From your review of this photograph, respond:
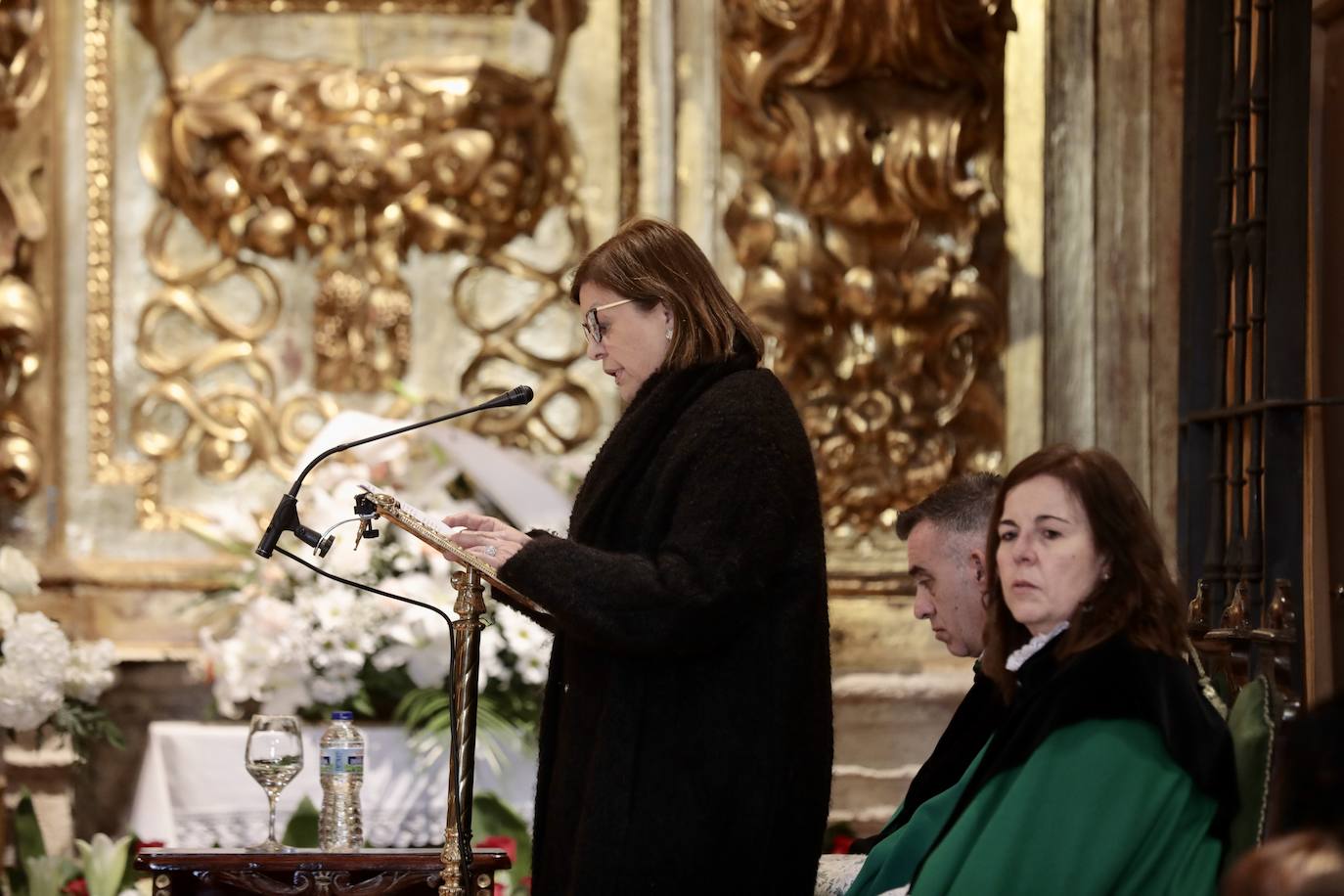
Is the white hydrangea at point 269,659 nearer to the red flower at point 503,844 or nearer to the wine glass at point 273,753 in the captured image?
the red flower at point 503,844

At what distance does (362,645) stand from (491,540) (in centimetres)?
157

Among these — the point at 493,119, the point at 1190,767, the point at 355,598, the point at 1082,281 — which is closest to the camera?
the point at 1190,767

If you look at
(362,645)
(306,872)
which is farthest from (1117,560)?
(362,645)

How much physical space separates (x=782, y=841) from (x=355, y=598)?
1.81 metres

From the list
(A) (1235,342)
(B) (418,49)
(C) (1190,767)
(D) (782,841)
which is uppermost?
(B) (418,49)

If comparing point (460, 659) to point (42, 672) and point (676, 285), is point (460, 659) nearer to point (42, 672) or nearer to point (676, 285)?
point (676, 285)

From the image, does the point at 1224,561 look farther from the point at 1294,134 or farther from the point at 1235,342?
the point at 1294,134

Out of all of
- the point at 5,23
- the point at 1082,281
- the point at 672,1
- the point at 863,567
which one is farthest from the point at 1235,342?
the point at 5,23

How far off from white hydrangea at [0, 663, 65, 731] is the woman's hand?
175cm

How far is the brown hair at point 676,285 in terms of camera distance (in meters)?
2.78

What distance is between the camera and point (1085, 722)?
92.1 inches

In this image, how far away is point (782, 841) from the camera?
267 centimetres

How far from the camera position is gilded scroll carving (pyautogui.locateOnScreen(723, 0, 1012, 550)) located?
4883 millimetres

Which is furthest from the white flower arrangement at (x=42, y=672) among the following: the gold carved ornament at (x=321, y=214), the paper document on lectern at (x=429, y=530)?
the paper document on lectern at (x=429, y=530)
